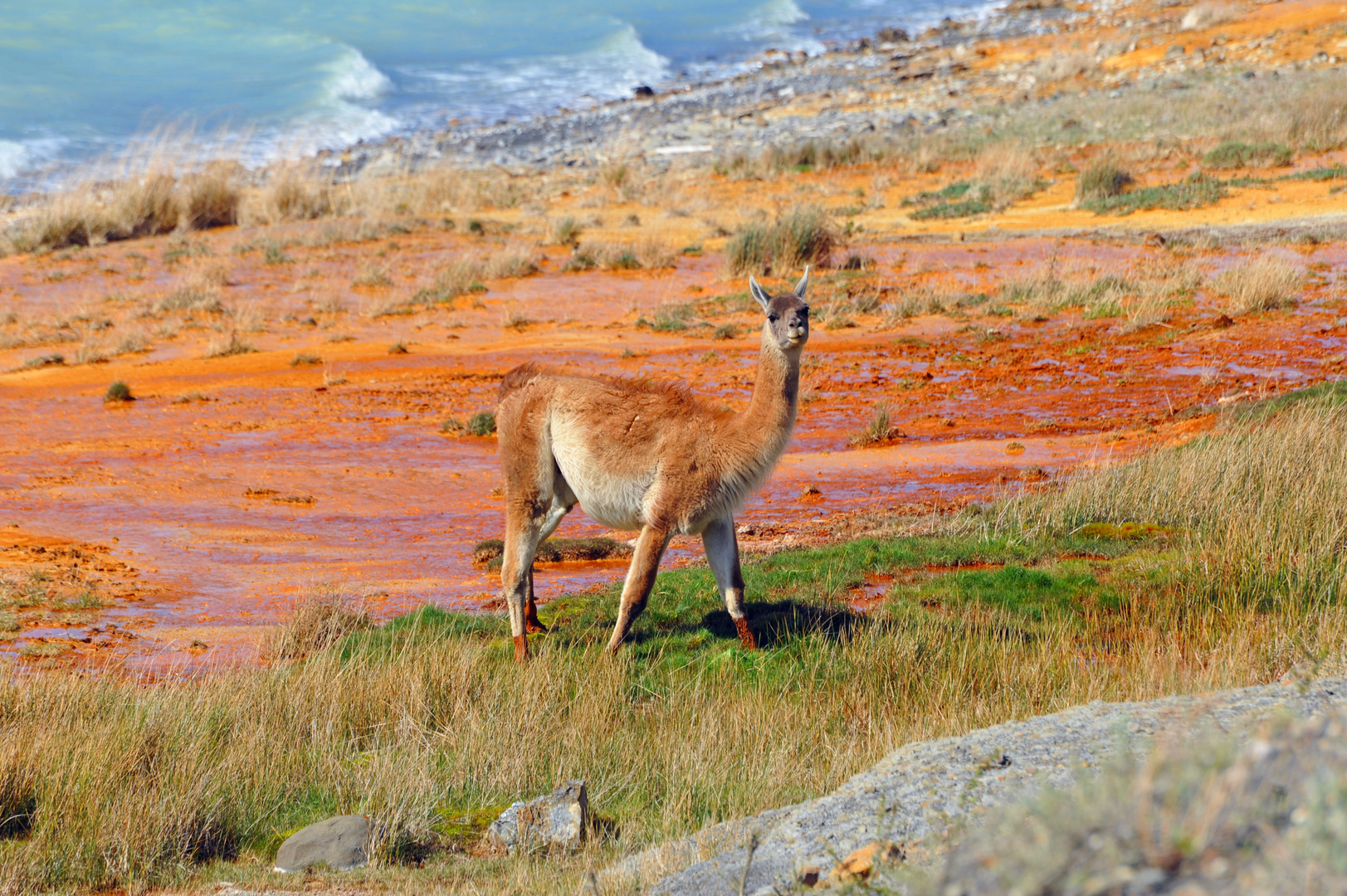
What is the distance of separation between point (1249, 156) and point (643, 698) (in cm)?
2596

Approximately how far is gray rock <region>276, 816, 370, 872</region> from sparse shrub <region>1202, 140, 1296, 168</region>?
2770 centimetres

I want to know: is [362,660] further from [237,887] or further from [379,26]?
[379,26]

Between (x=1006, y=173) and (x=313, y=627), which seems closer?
(x=313, y=627)

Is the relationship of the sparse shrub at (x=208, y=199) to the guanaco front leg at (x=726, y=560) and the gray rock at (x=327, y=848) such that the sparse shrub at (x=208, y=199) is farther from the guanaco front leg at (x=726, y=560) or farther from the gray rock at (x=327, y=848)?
the gray rock at (x=327, y=848)

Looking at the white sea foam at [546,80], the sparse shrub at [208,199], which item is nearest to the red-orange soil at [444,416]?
the sparse shrub at [208,199]

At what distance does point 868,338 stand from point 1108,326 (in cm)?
375

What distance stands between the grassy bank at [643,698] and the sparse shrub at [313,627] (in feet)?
0.14

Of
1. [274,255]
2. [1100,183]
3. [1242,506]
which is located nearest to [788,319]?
[1242,506]

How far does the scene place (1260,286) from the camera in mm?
17734

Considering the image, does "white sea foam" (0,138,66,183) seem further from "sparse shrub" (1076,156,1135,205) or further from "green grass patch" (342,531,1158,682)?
"green grass patch" (342,531,1158,682)

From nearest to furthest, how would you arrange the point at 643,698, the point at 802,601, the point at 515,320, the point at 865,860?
the point at 865,860, the point at 643,698, the point at 802,601, the point at 515,320

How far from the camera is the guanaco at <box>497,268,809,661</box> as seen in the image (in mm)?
7004

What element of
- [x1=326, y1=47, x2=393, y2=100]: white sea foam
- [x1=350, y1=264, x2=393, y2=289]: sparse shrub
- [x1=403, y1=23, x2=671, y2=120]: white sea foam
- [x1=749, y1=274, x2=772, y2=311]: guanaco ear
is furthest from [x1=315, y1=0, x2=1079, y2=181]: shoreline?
[x1=749, y1=274, x2=772, y2=311]: guanaco ear

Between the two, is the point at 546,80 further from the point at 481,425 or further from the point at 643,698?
the point at 643,698
